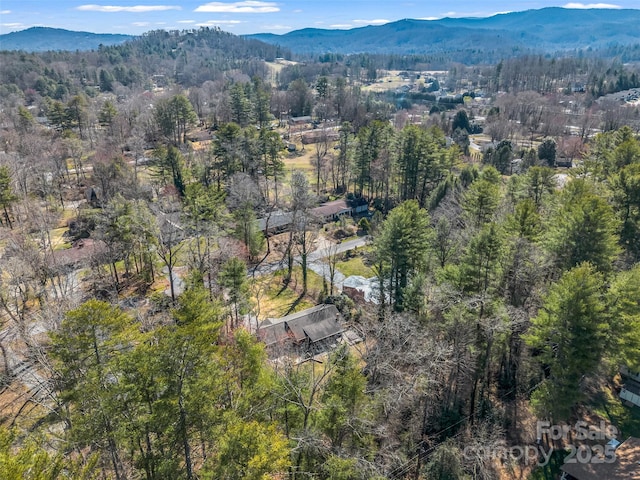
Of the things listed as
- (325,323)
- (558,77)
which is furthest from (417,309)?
(558,77)

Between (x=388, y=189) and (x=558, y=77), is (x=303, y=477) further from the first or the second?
(x=558, y=77)

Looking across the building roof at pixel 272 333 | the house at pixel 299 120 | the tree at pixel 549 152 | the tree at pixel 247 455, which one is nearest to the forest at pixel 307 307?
the tree at pixel 247 455

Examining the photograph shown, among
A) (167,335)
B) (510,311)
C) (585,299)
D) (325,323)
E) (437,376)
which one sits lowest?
(325,323)

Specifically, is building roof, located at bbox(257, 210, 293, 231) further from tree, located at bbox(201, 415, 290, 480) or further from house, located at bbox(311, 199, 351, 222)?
tree, located at bbox(201, 415, 290, 480)

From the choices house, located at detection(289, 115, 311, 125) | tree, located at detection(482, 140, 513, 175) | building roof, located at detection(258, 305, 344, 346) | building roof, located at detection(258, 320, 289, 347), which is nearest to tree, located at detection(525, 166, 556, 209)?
building roof, located at detection(258, 305, 344, 346)

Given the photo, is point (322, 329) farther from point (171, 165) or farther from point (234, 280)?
point (171, 165)

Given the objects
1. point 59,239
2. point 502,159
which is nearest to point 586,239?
point 502,159

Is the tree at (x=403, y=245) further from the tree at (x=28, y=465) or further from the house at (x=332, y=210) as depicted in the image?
the tree at (x=28, y=465)

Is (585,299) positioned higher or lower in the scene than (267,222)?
higher
